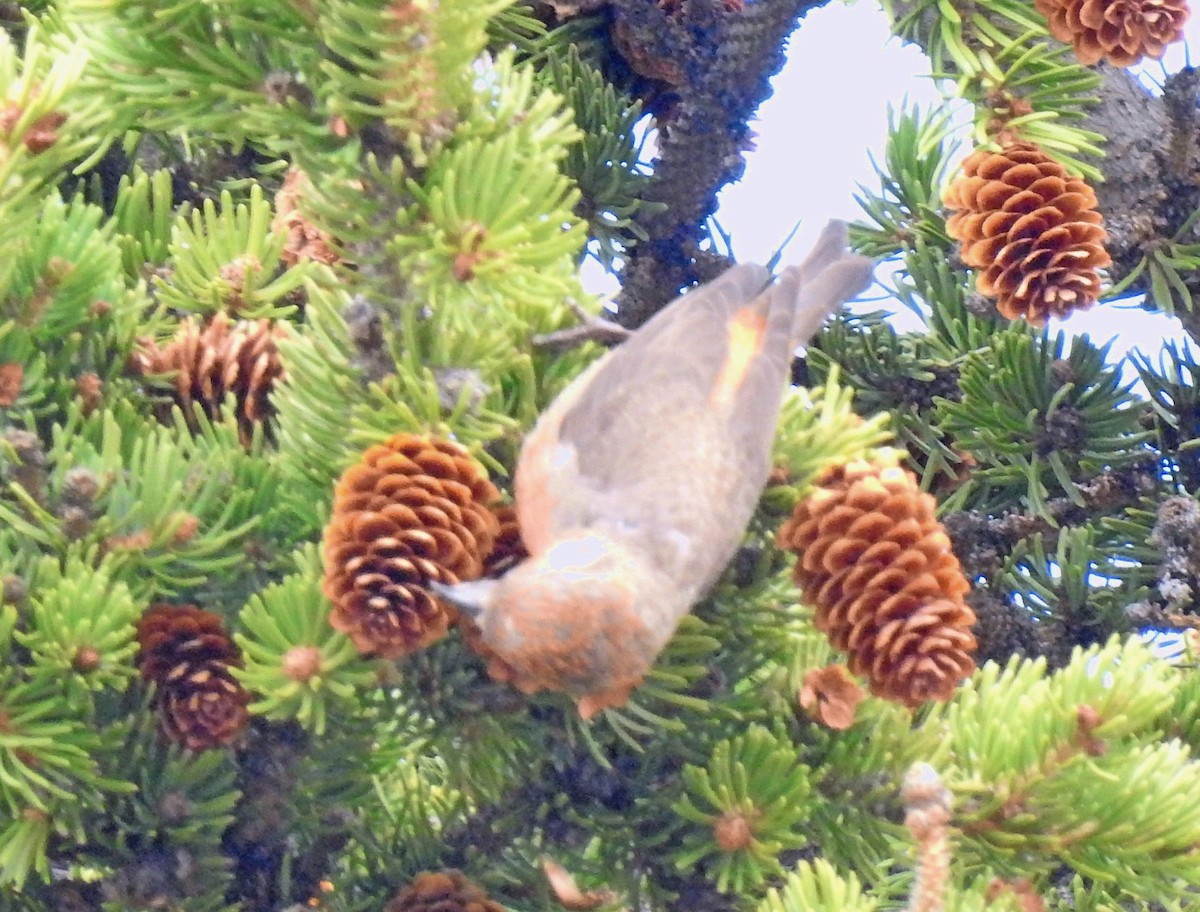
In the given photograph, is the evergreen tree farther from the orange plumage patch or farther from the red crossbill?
the orange plumage patch

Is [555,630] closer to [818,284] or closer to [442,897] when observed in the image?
[442,897]

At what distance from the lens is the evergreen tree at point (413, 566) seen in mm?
918

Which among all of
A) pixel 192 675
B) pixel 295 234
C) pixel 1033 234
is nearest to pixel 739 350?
pixel 1033 234

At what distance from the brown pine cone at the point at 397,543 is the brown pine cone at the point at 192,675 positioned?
0.31 ft

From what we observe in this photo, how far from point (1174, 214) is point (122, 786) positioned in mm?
1111

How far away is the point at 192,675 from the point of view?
36.9 inches

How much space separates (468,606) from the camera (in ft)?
3.21

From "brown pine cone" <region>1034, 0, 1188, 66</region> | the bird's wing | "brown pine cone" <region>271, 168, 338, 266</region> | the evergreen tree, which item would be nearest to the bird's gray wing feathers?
the bird's wing

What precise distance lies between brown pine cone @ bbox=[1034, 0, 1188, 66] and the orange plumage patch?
437 millimetres

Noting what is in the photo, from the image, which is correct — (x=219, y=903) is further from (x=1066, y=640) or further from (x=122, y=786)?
(x=1066, y=640)

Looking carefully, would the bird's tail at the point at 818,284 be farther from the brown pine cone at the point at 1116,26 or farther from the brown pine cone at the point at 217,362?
the brown pine cone at the point at 217,362

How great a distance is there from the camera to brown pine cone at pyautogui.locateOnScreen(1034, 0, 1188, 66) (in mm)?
1143

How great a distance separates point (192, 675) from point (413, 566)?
0.51ft

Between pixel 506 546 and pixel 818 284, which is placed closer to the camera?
pixel 506 546
